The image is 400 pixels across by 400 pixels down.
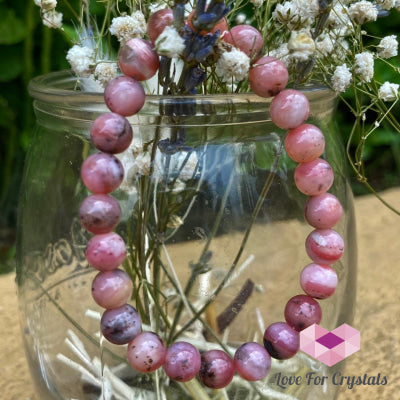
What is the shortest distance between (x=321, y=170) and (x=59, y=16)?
0.60 feet

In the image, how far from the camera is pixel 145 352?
12.3 inches

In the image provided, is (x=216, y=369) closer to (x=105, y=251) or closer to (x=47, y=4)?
(x=105, y=251)

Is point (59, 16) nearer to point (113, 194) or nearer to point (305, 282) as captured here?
point (113, 194)

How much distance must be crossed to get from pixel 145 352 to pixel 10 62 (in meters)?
0.94

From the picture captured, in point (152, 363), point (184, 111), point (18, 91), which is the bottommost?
point (18, 91)

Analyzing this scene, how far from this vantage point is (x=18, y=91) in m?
1.19

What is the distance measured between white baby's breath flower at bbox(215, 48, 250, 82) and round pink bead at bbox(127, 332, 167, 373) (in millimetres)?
144

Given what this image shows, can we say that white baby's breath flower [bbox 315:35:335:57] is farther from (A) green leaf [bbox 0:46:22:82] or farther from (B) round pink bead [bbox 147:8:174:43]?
(A) green leaf [bbox 0:46:22:82]

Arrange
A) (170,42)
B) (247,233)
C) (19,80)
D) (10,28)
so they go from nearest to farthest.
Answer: (170,42) → (247,233) → (10,28) → (19,80)

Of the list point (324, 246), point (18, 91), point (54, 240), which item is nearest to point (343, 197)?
point (324, 246)

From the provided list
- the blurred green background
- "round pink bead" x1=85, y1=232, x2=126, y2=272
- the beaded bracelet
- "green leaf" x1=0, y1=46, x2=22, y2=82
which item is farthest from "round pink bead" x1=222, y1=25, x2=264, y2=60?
"green leaf" x1=0, y1=46, x2=22, y2=82

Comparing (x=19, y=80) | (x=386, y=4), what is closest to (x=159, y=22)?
(x=386, y=4)

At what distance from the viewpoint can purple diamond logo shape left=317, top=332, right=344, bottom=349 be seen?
1.19 ft

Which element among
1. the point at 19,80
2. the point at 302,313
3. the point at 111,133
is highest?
the point at 111,133
